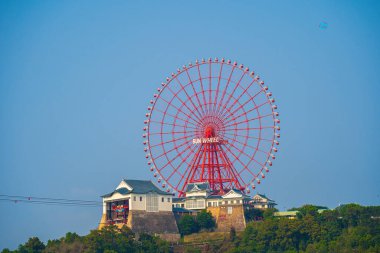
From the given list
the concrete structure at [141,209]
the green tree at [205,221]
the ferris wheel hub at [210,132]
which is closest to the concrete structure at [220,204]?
the green tree at [205,221]

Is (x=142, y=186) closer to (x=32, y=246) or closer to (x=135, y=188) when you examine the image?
(x=135, y=188)

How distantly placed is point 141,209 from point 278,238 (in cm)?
1457

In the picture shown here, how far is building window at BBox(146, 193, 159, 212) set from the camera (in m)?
94.8

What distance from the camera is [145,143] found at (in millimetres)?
102125

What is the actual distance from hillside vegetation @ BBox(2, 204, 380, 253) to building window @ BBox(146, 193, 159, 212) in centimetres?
493

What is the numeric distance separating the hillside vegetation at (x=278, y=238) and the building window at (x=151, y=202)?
4934 millimetres

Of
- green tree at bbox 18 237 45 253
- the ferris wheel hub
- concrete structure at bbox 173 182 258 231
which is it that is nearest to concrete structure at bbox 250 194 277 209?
concrete structure at bbox 173 182 258 231

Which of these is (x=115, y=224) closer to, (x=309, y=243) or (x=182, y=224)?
(x=182, y=224)

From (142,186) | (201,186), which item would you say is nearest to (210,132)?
(201,186)

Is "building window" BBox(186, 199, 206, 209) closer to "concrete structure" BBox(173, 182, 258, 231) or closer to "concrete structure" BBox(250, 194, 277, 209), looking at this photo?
"concrete structure" BBox(173, 182, 258, 231)

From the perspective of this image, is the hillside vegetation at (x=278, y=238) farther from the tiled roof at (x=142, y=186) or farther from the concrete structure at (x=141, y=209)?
the tiled roof at (x=142, y=186)

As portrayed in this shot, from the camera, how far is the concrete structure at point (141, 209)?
93.6 metres

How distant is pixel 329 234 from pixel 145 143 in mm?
24443

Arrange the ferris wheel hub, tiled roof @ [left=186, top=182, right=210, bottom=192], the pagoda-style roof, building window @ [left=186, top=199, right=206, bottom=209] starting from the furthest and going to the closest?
tiled roof @ [left=186, top=182, right=210, bottom=192] < building window @ [left=186, top=199, right=206, bottom=209] < the ferris wheel hub < the pagoda-style roof
